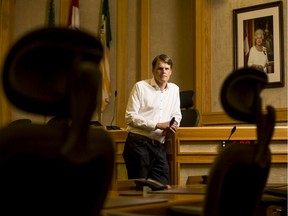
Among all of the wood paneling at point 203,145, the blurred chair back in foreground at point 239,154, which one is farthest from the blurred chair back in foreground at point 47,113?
the wood paneling at point 203,145

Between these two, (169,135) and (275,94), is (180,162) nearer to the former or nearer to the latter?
(169,135)

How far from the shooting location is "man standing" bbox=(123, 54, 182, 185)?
4148mm

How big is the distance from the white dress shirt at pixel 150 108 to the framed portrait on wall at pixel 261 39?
1831mm

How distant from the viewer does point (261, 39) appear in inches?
236

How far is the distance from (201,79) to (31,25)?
3.15m

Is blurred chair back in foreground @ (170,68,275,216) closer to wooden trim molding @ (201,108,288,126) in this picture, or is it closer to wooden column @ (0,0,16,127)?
wooden trim molding @ (201,108,288,126)

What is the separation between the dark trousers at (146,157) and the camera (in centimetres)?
416

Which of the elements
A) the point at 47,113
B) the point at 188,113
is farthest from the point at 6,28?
the point at 47,113

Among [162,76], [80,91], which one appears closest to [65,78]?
A: [80,91]

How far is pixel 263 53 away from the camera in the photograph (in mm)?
5961

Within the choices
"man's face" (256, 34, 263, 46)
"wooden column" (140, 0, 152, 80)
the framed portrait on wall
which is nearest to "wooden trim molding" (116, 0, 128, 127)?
"wooden column" (140, 0, 152, 80)

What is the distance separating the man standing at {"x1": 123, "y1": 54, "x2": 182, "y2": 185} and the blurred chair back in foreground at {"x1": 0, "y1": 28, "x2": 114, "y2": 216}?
3.05m

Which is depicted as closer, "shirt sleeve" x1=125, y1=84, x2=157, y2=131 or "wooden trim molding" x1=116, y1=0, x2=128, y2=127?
"shirt sleeve" x1=125, y1=84, x2=157, y2=131

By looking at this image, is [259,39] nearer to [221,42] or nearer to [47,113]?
[221,42]
